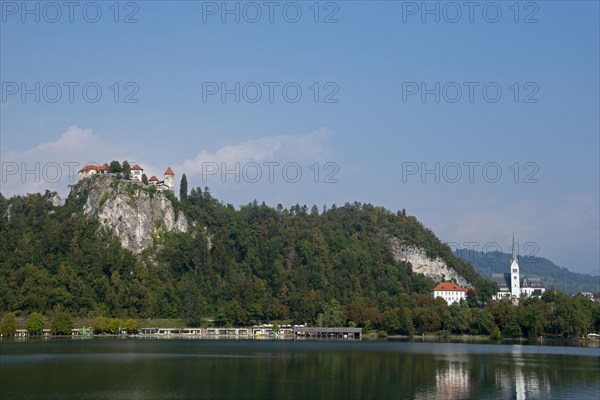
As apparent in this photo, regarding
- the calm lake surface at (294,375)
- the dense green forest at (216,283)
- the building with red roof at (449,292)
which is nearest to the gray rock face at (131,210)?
the dense green forest at (216,283)

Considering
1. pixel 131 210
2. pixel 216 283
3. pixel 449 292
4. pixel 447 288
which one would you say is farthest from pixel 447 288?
pixel 131 210

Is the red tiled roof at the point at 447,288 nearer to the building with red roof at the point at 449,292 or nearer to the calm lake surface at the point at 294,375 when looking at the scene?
the building with red roof at the point at 449,292

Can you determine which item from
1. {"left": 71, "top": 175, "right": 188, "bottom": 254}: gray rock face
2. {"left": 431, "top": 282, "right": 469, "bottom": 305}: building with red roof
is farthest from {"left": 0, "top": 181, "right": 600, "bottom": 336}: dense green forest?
{"left": 431, "top": 282, "right": 469, "bottom": 305}: building with red roof

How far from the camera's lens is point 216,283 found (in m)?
177

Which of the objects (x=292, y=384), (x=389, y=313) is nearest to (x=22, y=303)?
(x=389, y=313)

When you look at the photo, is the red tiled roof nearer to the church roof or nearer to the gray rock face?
the church roof

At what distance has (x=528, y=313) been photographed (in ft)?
426

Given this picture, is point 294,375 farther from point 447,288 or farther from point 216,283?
point 447,288

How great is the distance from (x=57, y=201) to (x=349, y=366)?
468 feet

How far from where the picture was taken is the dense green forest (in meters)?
146

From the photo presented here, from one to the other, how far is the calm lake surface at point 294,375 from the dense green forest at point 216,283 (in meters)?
51.0

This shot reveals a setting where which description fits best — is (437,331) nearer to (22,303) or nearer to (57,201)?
(22,303)

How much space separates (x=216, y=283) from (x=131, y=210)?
95.0 ft

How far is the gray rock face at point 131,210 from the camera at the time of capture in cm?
18312
